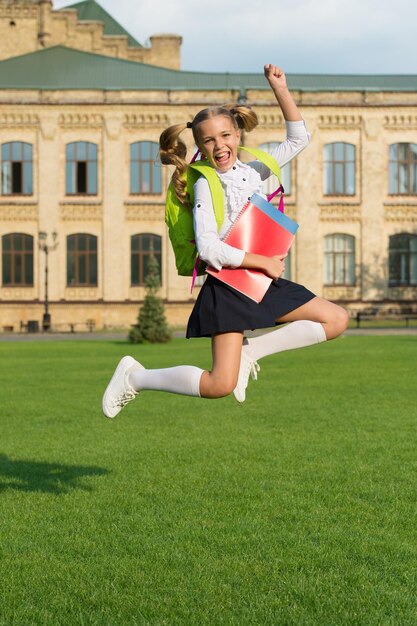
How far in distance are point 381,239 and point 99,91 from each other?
52.6ft

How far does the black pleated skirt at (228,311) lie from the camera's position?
5.60m

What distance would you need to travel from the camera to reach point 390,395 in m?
15.0

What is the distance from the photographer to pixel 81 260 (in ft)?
161

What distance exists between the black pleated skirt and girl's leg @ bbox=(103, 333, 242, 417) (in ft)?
0.35

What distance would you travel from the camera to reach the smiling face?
565 cm

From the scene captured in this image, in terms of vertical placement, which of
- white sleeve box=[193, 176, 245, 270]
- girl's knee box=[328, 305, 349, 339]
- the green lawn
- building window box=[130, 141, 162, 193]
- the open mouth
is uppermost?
building window box=[130, 141, 162, 193]

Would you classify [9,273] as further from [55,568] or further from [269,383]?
[55,568]

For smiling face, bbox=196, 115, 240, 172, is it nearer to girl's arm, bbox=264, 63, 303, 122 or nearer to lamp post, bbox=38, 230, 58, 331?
girl's arm, bbox=264, 63, 303, 122

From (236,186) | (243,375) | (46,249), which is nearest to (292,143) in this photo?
(236,186)

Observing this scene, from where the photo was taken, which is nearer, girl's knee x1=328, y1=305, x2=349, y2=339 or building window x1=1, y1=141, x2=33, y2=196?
girl's knee x1=328, y1=305, x2=349, y2=339

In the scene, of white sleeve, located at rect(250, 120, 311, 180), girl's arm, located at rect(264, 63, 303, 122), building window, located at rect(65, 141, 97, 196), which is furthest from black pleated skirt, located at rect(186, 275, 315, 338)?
building window, located at rect(65, 141, 97, 196)

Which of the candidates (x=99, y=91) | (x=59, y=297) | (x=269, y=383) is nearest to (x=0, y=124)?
(x=99, y=91)

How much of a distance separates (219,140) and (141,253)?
43918mm

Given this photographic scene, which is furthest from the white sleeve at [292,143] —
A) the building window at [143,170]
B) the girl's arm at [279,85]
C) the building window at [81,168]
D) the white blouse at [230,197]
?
the building window at [81,168]
